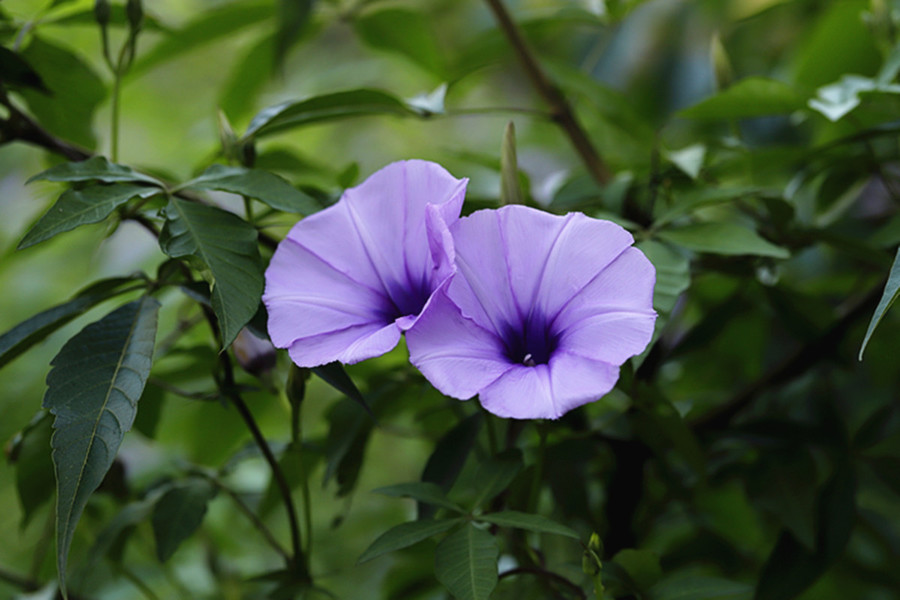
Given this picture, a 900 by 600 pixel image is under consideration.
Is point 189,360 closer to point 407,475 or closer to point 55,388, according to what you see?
point 55,388

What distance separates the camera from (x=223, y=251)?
18.1 inches

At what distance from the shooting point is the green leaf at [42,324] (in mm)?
479

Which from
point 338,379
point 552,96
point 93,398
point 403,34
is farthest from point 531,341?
point 403,34

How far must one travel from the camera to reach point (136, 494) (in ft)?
2.31

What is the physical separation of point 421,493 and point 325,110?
0.33 metres

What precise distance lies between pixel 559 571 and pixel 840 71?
0.63 metres

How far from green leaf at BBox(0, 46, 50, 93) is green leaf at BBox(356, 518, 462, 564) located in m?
0.43

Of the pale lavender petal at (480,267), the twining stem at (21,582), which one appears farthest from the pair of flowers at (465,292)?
the twining stem at (21,582)

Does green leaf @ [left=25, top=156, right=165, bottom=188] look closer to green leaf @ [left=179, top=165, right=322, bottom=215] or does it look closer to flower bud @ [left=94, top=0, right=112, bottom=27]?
green leaf @ [left=179, top=165, right=322, bottom=215]

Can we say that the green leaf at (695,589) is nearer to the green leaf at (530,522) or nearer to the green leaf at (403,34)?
the green leaf at (530,522)

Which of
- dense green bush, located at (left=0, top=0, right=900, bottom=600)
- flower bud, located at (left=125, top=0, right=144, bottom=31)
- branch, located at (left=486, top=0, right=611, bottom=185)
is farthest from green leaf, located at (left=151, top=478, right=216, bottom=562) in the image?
branch, located at (left=486, top=0, right=611, bottom=185)

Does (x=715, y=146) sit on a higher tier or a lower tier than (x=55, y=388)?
lower

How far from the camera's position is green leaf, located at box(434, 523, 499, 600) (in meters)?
0.41

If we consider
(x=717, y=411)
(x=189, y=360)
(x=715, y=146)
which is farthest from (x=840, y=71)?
(x=189, y=360)
